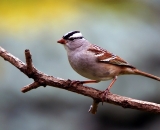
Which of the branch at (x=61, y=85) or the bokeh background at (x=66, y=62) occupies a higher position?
the bokeh background at (x=66, y=62)

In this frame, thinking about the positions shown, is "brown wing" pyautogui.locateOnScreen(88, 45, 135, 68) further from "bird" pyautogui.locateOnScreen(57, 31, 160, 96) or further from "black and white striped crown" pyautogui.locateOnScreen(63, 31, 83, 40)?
"black and white striped crown" pyautogui.locateOnScreen(63, 31, 83, 40)

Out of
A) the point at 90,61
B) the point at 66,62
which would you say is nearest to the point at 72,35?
the point at 90,61

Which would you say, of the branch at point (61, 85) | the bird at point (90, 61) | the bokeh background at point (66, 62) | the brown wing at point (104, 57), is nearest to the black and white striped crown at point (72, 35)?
the bird at point (90, 61)

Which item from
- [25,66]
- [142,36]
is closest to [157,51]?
[142,36]

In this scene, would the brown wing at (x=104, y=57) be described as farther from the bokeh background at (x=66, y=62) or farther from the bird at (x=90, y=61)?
the bokeh background at (x=66, y=62)

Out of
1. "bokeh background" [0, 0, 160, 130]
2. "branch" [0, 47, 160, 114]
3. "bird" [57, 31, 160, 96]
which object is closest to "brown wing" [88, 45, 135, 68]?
"bird" [57, 31, 160, 96]

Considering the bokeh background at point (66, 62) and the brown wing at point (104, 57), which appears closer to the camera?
the brown wing at point (104, 57)
